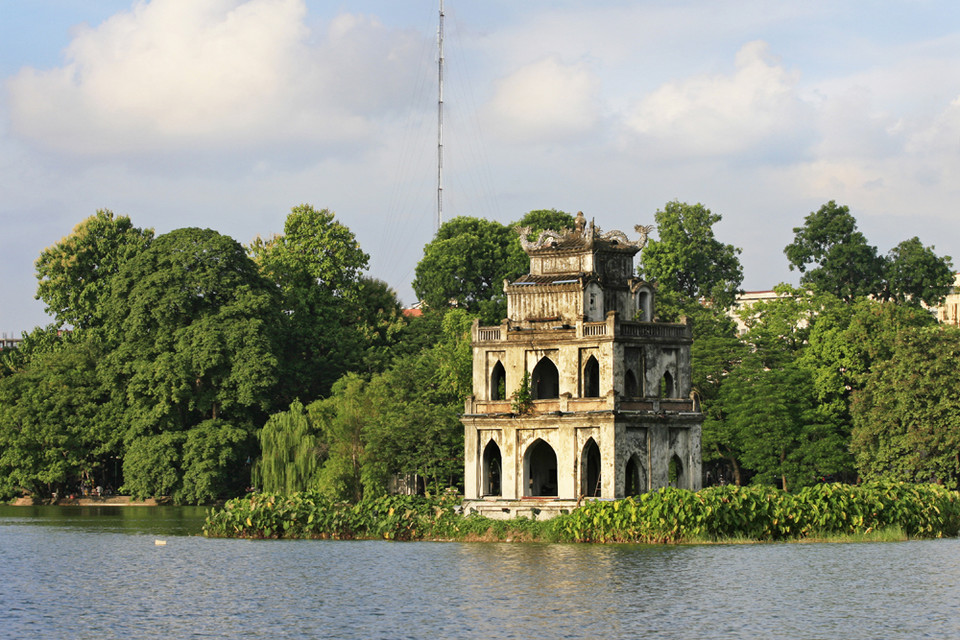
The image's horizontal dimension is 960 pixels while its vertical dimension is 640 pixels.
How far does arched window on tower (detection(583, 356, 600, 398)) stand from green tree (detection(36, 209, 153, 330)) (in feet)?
108

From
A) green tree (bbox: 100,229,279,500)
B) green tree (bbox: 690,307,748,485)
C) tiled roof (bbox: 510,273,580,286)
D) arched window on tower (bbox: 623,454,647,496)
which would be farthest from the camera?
green tree (bbox: 100,229,279,500)

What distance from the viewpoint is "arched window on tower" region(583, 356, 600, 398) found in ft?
172

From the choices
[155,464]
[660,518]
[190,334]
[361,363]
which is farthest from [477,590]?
[361,363]

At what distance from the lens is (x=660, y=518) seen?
4444 centimetres

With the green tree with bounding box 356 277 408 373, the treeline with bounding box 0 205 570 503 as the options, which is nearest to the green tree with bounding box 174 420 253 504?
the treeline with bounding box 0 205 570 503

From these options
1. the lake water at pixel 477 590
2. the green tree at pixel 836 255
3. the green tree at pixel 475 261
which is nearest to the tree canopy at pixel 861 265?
the green tree at pixel 836 255

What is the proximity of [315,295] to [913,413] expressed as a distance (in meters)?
32.2

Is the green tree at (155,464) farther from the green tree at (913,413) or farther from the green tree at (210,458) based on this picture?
the green tree at (913,413)

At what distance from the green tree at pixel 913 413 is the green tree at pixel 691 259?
74.2 feet

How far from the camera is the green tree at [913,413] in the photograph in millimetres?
61031

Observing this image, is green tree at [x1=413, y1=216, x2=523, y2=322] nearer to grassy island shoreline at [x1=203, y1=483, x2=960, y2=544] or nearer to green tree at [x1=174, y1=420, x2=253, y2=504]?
green tree at [x1=174, y1=420, x2=253, y2=504]

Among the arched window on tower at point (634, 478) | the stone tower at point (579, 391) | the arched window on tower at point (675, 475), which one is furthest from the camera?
the arched window on tower at point (675, 475)

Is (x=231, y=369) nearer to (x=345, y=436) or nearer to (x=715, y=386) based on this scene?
(x=345, y=436)

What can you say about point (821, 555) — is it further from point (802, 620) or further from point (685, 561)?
point (802, 620)
